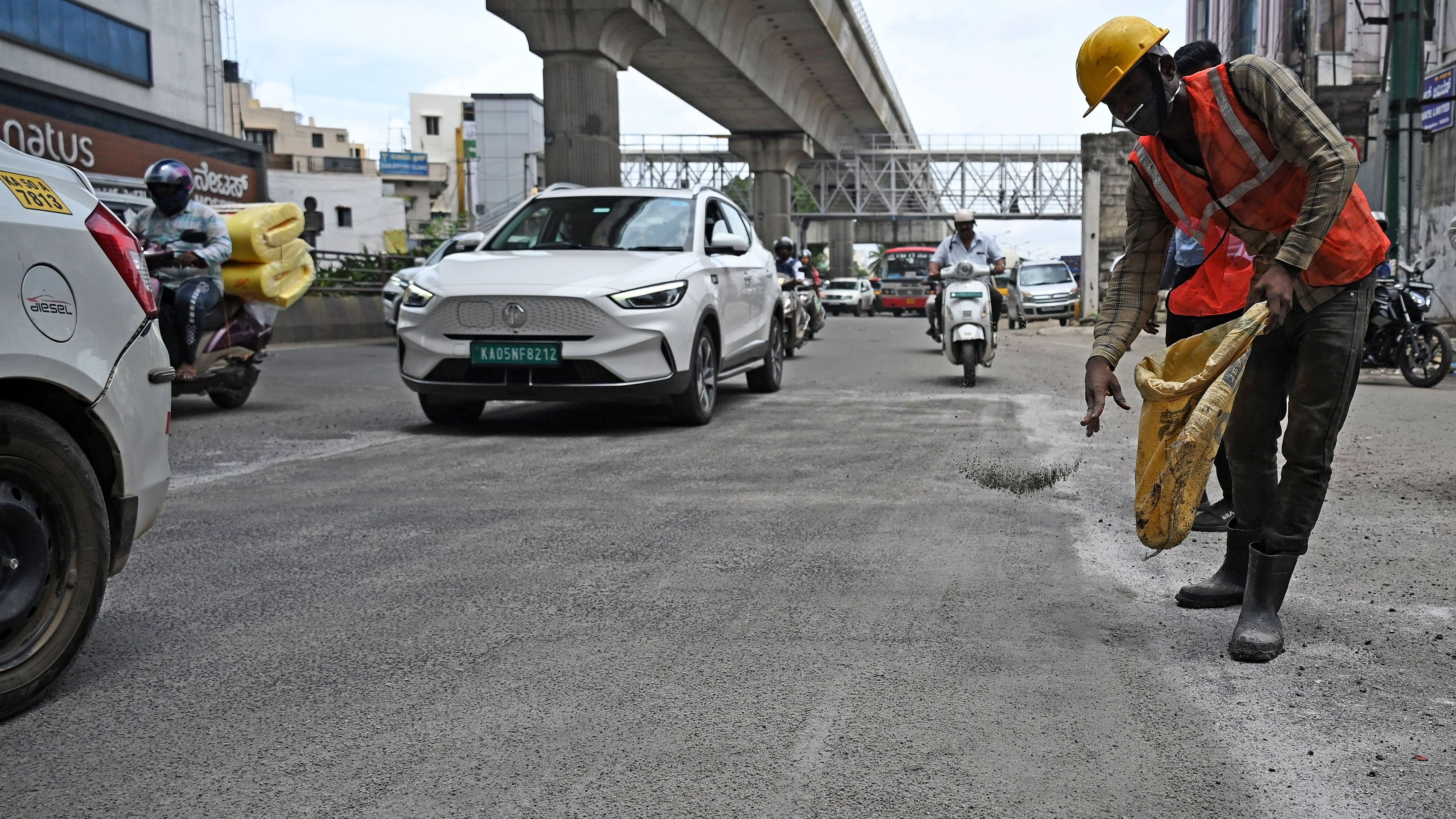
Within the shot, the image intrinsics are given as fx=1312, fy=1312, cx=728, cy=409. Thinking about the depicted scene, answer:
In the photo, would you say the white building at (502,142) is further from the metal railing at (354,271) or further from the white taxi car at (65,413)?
the white taxi car at (65,413)

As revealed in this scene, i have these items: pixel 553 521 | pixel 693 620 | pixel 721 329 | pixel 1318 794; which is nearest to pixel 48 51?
pixel 721 329

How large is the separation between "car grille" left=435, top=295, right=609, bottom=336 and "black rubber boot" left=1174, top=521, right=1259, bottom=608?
523 cm

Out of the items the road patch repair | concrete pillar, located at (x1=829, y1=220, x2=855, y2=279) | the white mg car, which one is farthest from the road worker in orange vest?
concrete pillar, located at (x1=829, y1=220, x2=855, y2=279)

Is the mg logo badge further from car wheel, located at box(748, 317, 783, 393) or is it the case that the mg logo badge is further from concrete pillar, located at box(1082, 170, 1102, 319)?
concrete pillar, located at box(1082, 170, 1102, 319)

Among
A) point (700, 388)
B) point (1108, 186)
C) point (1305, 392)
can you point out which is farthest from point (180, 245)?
point (1108, 186)

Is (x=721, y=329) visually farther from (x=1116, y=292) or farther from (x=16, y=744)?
(x=16, y=744)

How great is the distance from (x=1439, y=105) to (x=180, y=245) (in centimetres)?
2271

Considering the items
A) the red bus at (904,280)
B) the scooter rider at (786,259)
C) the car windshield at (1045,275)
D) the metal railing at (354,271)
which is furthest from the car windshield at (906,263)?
the scooter rider at (786,259)

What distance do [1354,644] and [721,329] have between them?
22.6 ft

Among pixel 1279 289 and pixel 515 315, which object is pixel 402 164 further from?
pixel 1279 289

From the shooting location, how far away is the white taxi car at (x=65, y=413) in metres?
3.16

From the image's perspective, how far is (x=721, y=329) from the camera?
1026cm

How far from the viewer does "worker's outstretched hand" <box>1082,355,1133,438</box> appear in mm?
3900

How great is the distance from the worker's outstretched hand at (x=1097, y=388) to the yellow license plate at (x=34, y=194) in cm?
288
